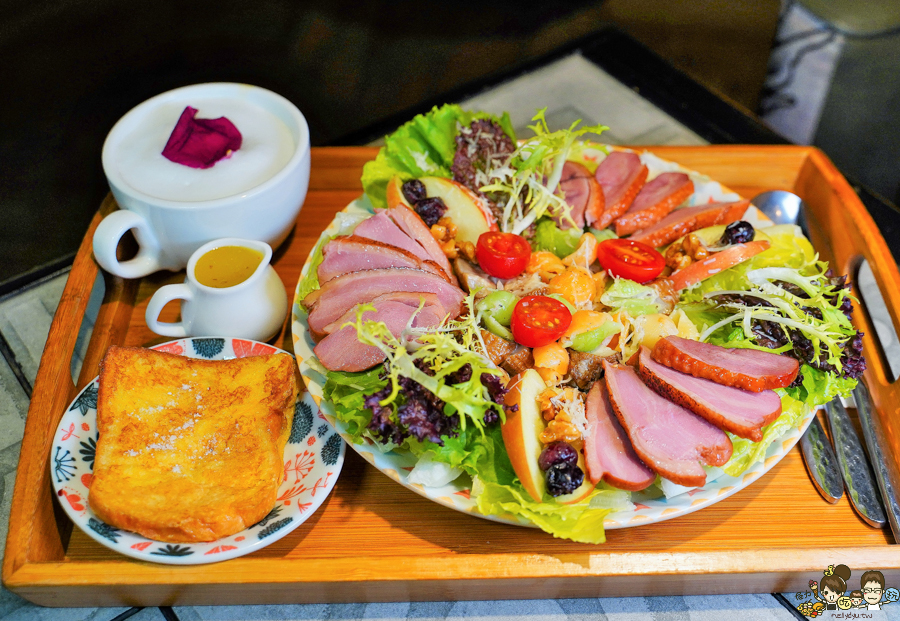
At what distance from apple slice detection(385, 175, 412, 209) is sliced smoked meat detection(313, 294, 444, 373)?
0.53 metres

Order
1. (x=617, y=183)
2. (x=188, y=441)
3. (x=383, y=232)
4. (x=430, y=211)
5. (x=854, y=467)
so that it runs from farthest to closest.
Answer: (x=617, y=183), (x=430, y=211), (x=383, y=232), (x=854, y=467), (x=188, y=441)

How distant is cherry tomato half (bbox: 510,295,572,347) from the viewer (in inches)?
86.3

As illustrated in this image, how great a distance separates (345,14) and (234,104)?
56.2 inches

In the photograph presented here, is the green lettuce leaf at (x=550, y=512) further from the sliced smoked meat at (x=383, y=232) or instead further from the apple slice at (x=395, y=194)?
the apple slice at (x=395, y=194)

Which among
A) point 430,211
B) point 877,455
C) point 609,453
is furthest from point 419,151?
point 877,455

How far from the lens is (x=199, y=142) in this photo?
2.63 meters

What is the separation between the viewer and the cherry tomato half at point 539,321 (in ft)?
7.19

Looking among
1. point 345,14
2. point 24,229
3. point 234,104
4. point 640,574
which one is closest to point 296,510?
point 640,574

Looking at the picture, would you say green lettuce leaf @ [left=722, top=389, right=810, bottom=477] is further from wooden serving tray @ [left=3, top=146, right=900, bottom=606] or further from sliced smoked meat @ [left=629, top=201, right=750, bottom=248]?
sliced smoked meat @ [left=629, top=201, right=750, bottom=248]

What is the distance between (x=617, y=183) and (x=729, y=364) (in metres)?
1.04

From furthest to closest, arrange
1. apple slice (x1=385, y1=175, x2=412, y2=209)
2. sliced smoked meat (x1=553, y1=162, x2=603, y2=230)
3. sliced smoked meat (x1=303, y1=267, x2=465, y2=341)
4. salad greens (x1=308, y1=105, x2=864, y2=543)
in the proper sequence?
sliced smoked meat (x1=553, y1=162, x2=603, y2=230)
apple slice (x1=385, y1=175, x2=412, y2=209)
sliced smoked meat (x1=303, y1=267, x2=465, y2=341)
salad greens (x1=308, y1=105, x2=864, y2=543)

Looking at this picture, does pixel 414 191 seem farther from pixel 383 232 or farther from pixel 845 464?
pixel 845 464

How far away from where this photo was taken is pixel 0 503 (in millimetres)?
2320

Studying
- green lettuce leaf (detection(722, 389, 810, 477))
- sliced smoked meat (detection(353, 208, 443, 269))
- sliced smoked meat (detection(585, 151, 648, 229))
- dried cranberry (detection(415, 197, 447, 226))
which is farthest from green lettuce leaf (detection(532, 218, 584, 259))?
green lettuce leaf (detection(722, 389, 810, 477))
